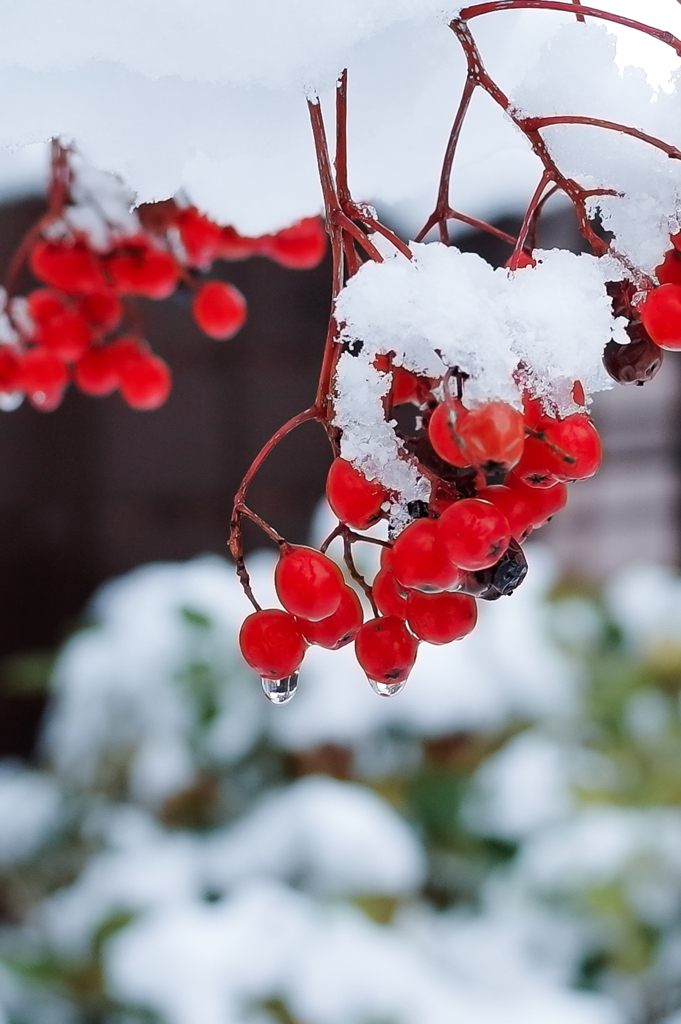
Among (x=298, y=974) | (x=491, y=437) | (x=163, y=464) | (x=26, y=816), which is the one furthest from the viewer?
(x=163, y=464)

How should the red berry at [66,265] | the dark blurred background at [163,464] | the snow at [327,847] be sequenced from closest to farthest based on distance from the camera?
the red berry at [66,265] → the snow at [327,847] → the dark blurred background at [163,464]

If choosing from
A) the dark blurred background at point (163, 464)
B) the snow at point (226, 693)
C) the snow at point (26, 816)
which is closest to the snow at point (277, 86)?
the snow at point (226, 693)

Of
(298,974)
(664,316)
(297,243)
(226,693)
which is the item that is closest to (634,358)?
(664,316)

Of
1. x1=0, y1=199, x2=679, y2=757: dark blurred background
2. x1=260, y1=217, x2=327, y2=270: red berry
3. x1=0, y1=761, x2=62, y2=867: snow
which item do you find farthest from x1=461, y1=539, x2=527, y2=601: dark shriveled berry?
x1=0, y1=199, x2=679, y2=757: dark blurred background

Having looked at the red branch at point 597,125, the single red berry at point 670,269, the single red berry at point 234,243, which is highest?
the single red berry at point 234,243

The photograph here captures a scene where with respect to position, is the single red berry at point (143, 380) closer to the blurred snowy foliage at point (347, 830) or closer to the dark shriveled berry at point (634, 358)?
the dark shriveled berry at point (634, 358)

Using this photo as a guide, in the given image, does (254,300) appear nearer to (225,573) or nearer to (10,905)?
(225,573)

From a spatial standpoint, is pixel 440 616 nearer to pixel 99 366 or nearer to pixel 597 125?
pixel 597 125

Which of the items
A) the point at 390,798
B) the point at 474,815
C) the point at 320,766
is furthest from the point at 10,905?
the point at 474,815
